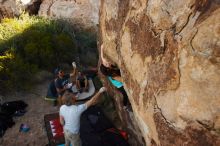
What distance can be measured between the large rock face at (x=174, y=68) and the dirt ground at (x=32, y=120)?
3498 millimetres

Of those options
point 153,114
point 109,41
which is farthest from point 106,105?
point 153,114

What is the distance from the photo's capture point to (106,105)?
32.4 feet

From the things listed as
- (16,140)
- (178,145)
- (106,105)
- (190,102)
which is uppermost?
(190,102)

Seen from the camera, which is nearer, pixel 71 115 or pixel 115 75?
pixel 71 115

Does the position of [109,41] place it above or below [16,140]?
above

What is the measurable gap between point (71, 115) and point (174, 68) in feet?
8.09

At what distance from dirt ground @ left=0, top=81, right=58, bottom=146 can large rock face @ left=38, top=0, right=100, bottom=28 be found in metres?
4.05

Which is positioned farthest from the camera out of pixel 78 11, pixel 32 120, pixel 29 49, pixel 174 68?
pixel 78 11

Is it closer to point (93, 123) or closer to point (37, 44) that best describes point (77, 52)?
point (37, 44)

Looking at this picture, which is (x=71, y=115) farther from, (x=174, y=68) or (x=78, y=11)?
(x=78, y=11)

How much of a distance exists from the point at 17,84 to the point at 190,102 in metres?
7.89

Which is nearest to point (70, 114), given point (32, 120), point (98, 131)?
point (98, 131)

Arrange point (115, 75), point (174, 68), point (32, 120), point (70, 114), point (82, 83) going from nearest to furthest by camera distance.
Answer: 1. point (174, 68)
2. point (70, 114)
3. point (115, 75)
4. point (32, 120)
5. point (82, 83)

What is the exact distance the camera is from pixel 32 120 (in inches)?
395
